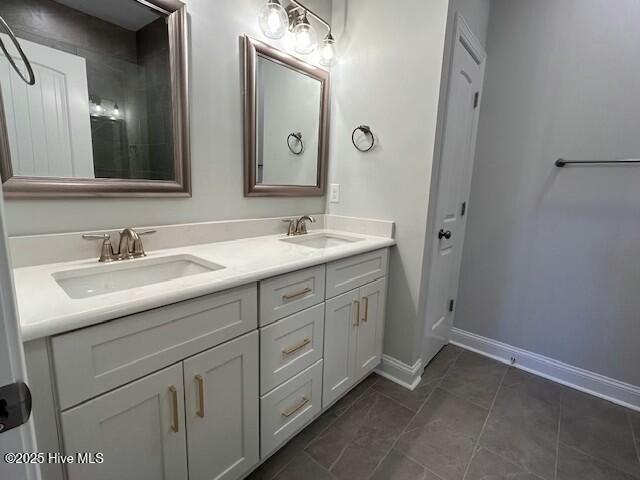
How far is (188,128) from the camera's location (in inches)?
51.4

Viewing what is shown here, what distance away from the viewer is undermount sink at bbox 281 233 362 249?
1.75m

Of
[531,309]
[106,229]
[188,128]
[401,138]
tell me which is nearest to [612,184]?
[531,309]

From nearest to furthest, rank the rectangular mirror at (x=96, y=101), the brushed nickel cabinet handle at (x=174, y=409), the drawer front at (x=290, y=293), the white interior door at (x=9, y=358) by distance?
1. the white interior door at (x=9, y=358)
2. the brushed nickel cabinet handle at (x=174, y=409)
3. the rectangular mirror at (x=96, y=101)
4. the drawer front at (x=290, y=293)

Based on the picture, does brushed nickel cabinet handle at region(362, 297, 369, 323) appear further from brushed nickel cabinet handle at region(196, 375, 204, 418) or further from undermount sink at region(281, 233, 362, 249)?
brushed nickel cabinet handle at region(196, 375, 204, 418)

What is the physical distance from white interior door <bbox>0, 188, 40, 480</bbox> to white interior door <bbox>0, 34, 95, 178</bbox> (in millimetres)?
924

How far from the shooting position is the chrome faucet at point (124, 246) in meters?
1.10

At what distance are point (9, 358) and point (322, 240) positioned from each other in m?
1.62

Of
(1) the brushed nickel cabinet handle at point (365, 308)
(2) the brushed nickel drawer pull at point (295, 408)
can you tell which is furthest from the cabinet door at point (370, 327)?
(2) the brushed nickel drawer pull at point (295, 408)

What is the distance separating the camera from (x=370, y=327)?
1.69 metres

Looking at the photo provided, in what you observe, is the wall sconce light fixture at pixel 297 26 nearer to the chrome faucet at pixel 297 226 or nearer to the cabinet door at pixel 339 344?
the chrome faucet at pixel 297 226

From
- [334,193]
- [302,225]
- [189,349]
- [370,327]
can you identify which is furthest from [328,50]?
[189,349]

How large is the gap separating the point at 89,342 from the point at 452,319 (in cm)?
223

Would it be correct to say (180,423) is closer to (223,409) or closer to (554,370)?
(223,409)

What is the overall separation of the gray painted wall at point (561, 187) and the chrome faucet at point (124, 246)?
2.02 meters
